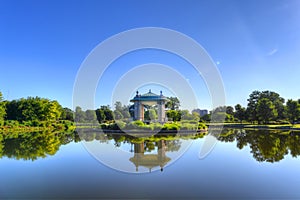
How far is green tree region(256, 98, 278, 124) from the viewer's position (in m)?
28.8

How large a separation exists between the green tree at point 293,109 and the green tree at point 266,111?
5.43 ft

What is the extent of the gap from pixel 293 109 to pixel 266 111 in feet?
10.1

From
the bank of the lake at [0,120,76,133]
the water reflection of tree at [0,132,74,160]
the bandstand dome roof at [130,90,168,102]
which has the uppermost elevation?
the bandstand dome roof at [130,90,168,102]

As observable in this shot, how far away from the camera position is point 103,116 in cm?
3644

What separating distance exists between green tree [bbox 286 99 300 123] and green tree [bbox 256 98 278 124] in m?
1.66

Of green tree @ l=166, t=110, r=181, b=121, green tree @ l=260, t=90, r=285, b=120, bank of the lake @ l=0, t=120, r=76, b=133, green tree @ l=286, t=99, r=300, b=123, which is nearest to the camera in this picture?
bank of the lake @ l=0, t=120, r=76, b=133

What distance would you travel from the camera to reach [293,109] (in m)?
27.2

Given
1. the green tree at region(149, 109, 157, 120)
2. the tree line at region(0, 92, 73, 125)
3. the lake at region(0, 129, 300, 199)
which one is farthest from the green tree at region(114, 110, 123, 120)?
the lake at region(0, 129, 300, 199)

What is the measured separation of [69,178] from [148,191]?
2.35 m

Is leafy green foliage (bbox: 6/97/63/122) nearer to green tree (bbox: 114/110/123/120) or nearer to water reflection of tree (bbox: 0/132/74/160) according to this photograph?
green tree (bbox: 114/110/123/120)

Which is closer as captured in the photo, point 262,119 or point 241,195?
point 241,195

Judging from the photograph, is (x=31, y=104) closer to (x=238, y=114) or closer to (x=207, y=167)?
(x=207, y=167)

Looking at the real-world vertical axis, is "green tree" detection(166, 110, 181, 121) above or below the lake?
above

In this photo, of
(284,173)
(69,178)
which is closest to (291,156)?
(284,173)
